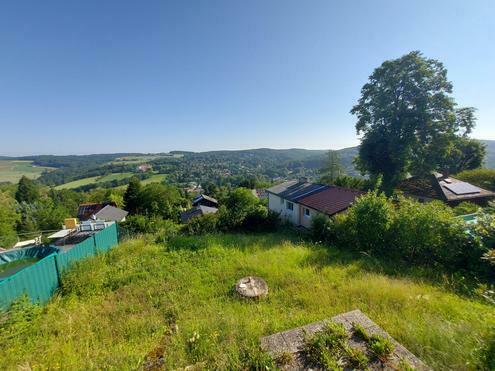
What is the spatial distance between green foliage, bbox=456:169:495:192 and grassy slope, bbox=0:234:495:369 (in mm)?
21611

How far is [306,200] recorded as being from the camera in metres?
16.0

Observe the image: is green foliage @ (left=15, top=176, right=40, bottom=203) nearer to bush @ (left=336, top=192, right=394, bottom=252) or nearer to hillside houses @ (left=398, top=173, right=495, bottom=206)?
bush @ (left=336, top=192, right=394, bottom=252)

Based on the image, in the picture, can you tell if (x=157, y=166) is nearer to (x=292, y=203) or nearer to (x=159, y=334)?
(x=292, y=203)

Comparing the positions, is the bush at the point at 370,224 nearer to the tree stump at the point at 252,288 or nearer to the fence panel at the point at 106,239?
the tree stump at the point at 252,288

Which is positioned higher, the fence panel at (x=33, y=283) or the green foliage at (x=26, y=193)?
the fence panel at (x=33, y=283)

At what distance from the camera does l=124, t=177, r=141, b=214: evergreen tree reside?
3553cm

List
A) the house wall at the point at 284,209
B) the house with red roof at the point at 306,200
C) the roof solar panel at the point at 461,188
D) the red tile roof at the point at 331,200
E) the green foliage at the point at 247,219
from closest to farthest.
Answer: the red tile roof at the point at 331,200 < the green foliage at the point at 247,219 < the house with red roof at the point at 306,200 < the roof solar panel at the point at 461,188 < the house wall at the point at 284,209

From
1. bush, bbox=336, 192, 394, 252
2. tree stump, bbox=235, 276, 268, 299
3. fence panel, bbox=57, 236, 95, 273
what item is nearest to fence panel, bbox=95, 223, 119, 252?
fence panel, bbox=57, 236, 95, 273

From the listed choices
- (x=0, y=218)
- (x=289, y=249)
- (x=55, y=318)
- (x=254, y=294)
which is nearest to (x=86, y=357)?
(x=55, y=318)

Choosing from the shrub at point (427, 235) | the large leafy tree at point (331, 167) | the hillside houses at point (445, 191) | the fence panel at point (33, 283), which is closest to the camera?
the fence panel at point (33, 283)

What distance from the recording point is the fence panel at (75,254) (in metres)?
6.10

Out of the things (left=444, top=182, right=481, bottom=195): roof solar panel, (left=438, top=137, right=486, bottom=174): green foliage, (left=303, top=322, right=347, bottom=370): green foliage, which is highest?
(left=438, top=137, right=486, bottom=174): green foliage

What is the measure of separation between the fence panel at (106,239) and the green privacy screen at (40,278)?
88 cm

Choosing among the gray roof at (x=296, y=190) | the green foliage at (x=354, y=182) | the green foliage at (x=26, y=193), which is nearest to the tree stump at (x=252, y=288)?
the gray roof at (x=296, y=190)
